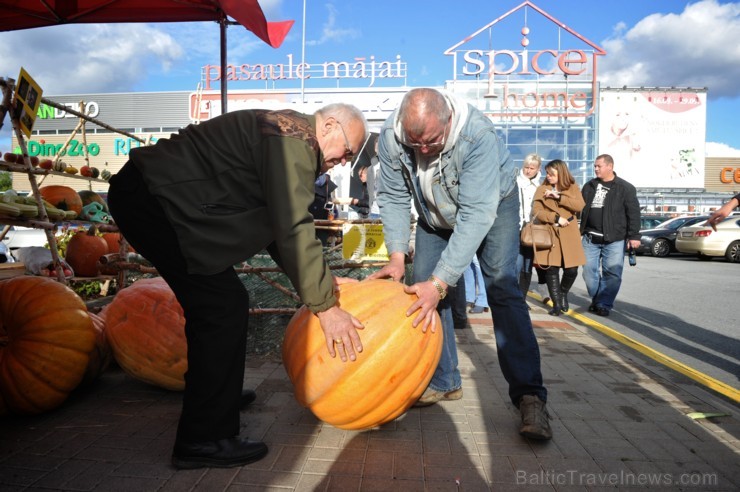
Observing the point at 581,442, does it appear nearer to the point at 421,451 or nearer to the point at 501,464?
the point at 501,464

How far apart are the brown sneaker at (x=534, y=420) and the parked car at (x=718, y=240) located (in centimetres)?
1682

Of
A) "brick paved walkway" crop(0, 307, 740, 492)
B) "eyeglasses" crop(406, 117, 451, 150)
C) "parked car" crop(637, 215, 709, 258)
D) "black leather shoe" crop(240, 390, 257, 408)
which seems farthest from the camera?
"parked car" crop(637, 215, 709, 258)

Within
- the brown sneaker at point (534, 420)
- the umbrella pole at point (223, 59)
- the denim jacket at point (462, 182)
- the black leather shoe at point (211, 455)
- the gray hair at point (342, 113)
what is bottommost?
the black leather shoe at point (211, 455)

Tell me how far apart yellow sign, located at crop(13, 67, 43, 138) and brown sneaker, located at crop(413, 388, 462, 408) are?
3521mm

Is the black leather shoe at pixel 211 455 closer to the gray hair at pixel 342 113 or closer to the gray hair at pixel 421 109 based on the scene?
the gray hair at pixel 342 113

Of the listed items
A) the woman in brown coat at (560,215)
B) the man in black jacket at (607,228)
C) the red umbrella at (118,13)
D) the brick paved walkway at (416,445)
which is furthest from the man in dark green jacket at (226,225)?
the man in black jacket at (607,228)

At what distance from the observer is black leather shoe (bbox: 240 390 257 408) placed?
120 inches

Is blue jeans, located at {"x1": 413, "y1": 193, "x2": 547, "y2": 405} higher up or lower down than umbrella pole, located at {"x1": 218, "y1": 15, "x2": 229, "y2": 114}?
lower down

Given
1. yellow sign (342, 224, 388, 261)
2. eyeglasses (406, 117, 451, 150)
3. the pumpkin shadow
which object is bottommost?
the pumpkin shadow

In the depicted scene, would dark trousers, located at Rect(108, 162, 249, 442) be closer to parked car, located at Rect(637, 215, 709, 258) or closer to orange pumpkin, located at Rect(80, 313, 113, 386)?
orange pumpkin, located at Rect(80, 313, 113, 386)

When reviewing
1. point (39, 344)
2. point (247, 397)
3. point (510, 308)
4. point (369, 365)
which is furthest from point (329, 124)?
point (39, 344)

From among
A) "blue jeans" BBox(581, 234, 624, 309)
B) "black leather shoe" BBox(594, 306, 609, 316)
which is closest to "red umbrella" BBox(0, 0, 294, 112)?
"blue jeans" BBox(581, 234, 624, 309)

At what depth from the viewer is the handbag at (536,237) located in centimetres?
609

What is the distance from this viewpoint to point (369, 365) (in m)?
2.38
